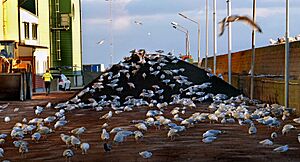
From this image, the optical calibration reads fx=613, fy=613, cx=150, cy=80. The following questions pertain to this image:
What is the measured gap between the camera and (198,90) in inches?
989

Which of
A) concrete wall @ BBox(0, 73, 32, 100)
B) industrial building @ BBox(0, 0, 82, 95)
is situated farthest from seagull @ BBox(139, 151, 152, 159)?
industrial building @ BBox(0, 0, 82, 95)

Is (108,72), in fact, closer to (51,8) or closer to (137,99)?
(137,99)

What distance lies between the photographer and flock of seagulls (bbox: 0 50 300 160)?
14473mm

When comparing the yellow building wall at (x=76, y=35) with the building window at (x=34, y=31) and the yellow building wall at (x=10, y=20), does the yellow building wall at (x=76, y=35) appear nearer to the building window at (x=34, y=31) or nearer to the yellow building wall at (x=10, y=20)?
the building window at (x=34, y=31)

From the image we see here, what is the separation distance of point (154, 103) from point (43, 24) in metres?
34.5

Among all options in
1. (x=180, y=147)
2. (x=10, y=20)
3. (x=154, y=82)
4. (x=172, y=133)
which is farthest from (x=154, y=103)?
(x=10, y=20)

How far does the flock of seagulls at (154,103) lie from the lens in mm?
14473

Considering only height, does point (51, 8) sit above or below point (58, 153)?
above

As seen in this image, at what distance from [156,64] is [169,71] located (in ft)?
3.37

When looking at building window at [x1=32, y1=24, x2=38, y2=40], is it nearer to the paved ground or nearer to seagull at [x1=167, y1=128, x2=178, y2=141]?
the paved ground

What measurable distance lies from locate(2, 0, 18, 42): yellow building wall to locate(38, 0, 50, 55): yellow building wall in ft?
32.5

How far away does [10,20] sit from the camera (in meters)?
42.9

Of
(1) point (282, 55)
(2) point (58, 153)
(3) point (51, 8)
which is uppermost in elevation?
(3) point (51, 8)

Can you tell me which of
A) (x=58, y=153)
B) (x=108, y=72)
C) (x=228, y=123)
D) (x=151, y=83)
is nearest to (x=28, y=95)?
(x=108, y=72)
